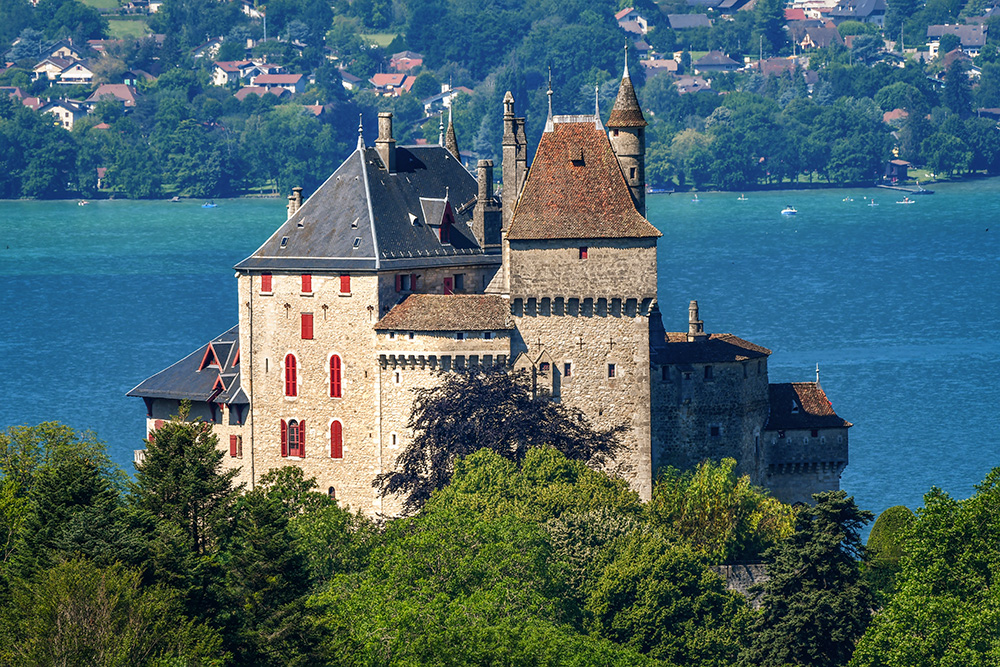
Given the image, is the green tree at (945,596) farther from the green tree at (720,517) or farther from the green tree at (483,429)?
the green tree at (483,429)

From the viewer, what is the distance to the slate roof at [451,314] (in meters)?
83.0

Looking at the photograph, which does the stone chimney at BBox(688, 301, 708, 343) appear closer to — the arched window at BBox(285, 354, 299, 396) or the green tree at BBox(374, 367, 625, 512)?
the green tree at BBox(374, 367, 625, 512)

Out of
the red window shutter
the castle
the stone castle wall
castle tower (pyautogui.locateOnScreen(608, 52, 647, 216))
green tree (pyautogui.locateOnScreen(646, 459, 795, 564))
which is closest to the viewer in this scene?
green tree (pyautogui.locateOnScreen(646, 459, 795, 564))

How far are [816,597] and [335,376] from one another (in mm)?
25008

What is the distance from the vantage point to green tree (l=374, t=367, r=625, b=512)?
266 ft

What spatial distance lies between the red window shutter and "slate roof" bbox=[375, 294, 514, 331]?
11.6 feet

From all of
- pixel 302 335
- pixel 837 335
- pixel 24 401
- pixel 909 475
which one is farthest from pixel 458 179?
pixel 837 335

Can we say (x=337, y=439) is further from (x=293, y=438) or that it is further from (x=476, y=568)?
(x=476, y=568)

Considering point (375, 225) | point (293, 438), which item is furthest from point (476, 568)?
point (375, 225)

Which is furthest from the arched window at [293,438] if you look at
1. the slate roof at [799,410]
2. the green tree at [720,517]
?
the slate roof at [799,410]

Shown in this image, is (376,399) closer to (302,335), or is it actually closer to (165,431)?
(302,335)

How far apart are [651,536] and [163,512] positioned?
61.1ft

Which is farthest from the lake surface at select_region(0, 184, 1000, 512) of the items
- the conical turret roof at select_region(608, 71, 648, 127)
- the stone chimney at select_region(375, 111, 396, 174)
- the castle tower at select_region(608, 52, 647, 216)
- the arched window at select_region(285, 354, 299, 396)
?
the stone chimney at select_region(375, 111, 396, 174)

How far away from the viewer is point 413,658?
57156mm
